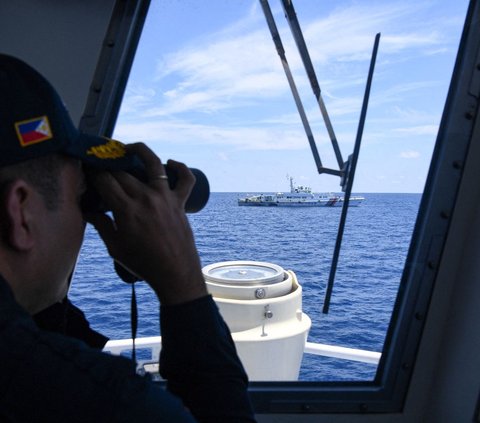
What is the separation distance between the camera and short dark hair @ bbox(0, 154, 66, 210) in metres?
0.51

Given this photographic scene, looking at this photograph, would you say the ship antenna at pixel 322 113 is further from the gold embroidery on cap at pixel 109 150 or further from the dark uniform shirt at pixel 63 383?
the dark uniform shirt at pixel 63 383

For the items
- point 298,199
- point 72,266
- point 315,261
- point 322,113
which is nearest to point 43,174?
point 72,266

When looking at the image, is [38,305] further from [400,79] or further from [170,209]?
[400,79]

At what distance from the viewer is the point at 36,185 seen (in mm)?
525

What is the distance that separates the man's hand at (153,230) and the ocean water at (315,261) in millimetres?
596

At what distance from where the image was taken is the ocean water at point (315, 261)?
167cm

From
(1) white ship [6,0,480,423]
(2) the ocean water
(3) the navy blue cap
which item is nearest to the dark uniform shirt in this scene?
(3) the navy blue cap

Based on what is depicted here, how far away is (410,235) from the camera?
5.27ft

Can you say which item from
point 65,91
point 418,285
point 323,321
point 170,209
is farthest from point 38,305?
point 323,321

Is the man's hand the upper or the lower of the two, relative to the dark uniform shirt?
upper

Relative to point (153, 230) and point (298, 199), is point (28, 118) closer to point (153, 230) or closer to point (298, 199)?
point (153, 230)

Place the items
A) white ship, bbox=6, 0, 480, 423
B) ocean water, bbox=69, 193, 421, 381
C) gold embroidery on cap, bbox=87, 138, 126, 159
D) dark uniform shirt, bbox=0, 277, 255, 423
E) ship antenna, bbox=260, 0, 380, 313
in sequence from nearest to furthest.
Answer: dark uniform shirt, bbox=0, 277, 255, 423
gold embroidery on cap, bbox=87, 138, 126, 159
white ship, bbox=6, 0, 480, 423
ship antenna, bbox=260, 0, 380, 313
ocean water, bbox=69, 193, 421, 381

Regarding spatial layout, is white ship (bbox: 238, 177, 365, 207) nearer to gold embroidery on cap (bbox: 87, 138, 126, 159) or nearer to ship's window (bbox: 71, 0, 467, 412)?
ship's window (bbox: 71, 0, 467, 412)

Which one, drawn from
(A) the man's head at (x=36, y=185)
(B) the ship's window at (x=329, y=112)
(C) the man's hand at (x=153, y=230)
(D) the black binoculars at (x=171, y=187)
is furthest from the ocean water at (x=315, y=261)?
(A) the man's head at (x=36, y=185)
